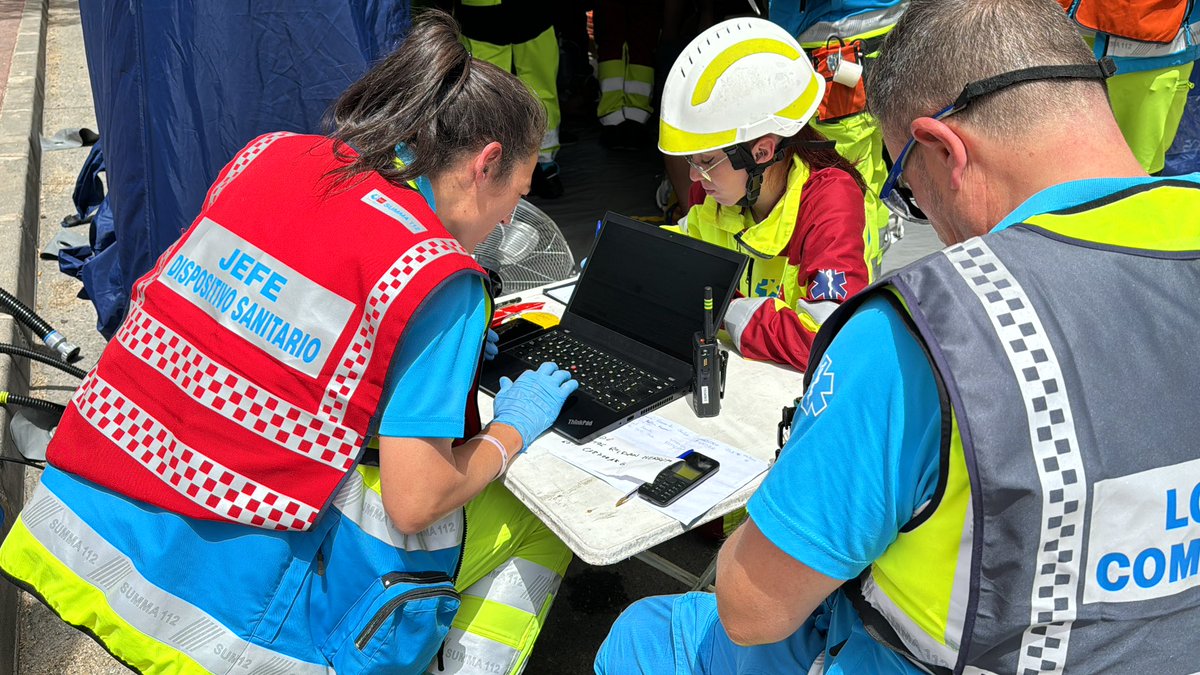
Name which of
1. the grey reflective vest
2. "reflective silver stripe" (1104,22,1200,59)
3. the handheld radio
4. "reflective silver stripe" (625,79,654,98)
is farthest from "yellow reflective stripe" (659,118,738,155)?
"reflective silver stripe" (625,79,654,98)

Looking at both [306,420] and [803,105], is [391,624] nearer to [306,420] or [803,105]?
[306,420]

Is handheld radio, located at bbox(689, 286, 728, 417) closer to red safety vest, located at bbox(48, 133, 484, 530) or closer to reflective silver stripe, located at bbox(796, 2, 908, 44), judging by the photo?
red safety vest, located at bbox(48, 133, 484, 530)

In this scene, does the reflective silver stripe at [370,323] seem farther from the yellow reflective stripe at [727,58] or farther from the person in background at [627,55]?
the person in background at [627,55]

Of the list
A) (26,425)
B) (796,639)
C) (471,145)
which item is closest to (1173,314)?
(796,639)

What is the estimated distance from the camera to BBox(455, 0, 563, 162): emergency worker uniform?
199 inches

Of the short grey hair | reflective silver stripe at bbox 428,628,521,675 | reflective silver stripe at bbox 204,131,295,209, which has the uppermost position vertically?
the short grey hair

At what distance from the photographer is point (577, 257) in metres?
4.92

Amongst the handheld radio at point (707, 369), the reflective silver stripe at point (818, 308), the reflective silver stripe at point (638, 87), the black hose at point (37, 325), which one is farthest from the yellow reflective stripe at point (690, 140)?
the reflective silver stripe at point (638, 87)

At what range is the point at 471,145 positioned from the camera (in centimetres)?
182

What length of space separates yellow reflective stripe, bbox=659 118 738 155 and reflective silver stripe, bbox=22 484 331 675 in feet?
4.94

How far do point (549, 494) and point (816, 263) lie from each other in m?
1.00

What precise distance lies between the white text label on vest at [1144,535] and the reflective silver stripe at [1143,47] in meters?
3.46

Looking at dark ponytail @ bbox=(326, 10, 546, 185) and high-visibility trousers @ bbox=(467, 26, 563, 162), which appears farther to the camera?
high-visibility trousers @ bbox=(467, 26, 563, 162)

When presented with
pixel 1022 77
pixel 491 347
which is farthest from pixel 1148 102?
pixel 1022 77
